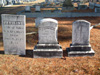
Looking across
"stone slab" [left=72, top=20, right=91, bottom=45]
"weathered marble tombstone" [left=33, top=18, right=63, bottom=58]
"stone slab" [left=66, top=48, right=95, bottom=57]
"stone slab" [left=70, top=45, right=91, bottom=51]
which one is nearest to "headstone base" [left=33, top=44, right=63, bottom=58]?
"weathered marble tombstone" [left=33, top=18, right=63, bottom=58]

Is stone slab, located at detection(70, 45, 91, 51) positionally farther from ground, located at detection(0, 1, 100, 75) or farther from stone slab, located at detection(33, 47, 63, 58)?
stone slab, located at detection(33, 47, 63, 58)

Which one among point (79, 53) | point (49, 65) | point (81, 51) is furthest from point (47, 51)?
point (81, 51)

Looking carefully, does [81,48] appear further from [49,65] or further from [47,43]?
[49,65]

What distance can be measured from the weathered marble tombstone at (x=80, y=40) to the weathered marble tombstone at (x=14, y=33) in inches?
93.5

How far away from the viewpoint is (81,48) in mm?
7332

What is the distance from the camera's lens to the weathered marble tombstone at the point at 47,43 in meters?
6.97

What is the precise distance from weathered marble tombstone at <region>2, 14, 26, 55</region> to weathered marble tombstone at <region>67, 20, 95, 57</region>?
237cm

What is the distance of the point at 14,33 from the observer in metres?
7.26

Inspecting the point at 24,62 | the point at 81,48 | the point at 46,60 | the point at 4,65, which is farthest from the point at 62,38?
the point at 4,65

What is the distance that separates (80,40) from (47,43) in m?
1.62

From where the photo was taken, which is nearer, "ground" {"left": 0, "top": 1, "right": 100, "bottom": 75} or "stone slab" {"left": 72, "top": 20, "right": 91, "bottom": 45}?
"ground" {"left": 0, "top": 1, "right": 100, "bottom": 75}

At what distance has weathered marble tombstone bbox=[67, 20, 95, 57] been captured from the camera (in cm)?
712

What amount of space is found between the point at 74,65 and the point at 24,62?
2.13 m

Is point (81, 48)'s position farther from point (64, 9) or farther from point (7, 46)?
point (64, 9)
